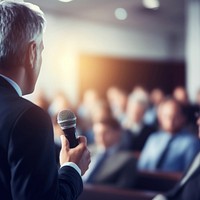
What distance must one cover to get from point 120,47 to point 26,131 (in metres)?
11.3

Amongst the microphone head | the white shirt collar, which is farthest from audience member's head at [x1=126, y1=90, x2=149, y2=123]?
the white shirt collar

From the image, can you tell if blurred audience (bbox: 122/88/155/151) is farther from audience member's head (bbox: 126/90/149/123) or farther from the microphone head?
the microphone head

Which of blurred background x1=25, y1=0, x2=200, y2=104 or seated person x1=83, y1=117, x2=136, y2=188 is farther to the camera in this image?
blurred background x1=25, y1=0, x2=200, y2=104

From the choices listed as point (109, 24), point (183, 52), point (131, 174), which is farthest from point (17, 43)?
point (183, 52)

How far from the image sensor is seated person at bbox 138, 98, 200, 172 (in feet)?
14.5

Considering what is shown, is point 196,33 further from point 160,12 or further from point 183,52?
point 183,52

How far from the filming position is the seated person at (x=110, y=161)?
3693mm

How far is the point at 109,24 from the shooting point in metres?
11.5

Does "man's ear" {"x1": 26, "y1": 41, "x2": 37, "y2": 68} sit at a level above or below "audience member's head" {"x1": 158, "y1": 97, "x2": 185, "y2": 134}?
above

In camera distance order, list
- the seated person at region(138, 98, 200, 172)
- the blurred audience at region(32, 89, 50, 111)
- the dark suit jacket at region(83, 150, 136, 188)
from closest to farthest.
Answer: the dark suit jacket at region(83, 150, 136, 188) < the seated person at region(138, 98, 200, 172) < the blurred audience at region(32, 89, 50, 111)

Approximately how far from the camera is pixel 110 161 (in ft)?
12.6

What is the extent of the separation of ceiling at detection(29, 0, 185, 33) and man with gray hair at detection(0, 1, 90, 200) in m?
6.21

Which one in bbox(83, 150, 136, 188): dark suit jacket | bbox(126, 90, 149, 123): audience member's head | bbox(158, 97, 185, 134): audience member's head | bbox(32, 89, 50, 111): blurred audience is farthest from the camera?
bbox(32, 89, 50, 111): blurred audience

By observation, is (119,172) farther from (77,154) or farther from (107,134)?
(77,154)
